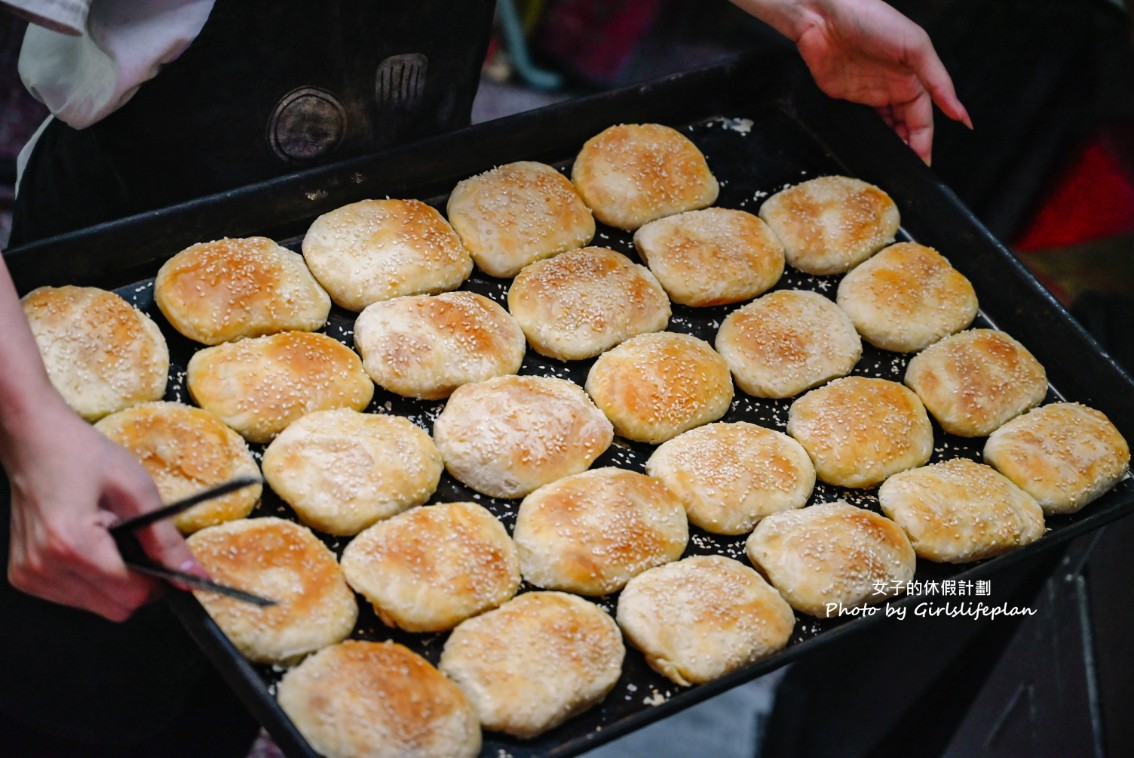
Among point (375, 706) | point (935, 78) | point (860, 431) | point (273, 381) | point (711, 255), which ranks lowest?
point (375, 706)

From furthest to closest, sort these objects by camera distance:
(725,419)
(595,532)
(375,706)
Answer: (725,419)
(595,532)
(375,706)

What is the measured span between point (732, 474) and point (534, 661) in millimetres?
581

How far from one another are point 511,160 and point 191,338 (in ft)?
2.89

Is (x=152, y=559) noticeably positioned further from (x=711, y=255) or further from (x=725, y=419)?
(x=711, y=255)

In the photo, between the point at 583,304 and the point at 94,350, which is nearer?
the point at 94,350

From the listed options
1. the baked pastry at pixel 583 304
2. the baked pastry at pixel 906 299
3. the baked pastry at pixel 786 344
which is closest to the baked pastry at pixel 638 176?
the baked pastry at pixel 583 304

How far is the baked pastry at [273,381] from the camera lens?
200cm

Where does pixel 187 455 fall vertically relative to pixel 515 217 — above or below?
below

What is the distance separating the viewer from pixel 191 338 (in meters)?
2.11

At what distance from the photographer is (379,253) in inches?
88.9

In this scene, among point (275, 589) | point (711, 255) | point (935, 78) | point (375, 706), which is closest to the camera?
point (375, 706)

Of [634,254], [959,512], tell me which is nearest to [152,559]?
[634,254]

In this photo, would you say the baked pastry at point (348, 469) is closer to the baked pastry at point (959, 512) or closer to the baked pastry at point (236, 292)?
the baked pastry at point (236, 292)

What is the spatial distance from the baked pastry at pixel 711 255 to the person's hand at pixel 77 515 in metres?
1.28
